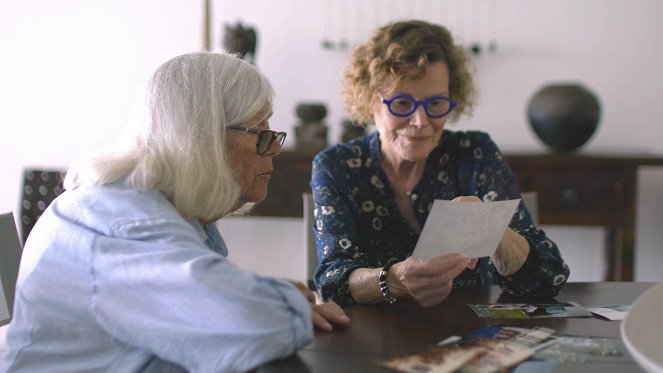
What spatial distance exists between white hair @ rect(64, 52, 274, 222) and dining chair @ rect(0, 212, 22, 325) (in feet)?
0.87

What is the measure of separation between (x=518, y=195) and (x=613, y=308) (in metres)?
0.53

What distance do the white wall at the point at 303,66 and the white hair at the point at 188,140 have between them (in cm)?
200

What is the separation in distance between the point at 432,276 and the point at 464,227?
0.37ft

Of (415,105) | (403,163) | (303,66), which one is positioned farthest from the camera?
(303,66)

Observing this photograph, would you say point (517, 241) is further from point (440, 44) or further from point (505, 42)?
point (505, 42)

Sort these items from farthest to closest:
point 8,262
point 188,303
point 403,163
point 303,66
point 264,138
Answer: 1. point 303,66
2. point 403,163
3. point 8,262
4. point 264,138
5. point 188,303

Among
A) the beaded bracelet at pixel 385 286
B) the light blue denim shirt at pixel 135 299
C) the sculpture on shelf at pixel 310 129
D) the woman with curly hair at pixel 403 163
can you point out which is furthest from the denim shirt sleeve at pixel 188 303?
the sculpture on shelf at pixel 310 129

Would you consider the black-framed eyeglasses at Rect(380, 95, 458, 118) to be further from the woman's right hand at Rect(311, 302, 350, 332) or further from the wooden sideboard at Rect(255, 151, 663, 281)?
the wooden sideboard at Rect(255, 151, 663, 281)

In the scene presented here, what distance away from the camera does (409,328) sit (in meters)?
1.24

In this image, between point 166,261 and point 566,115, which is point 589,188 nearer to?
point 566,115

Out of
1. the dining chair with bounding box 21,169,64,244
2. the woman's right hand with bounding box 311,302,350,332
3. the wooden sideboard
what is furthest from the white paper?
the dining chair with bounding box 21,169,64,244

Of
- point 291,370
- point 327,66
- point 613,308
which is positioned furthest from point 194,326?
point 327,66

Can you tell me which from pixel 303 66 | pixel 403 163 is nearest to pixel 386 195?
pixel 403 163

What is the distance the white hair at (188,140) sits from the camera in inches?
45.6
